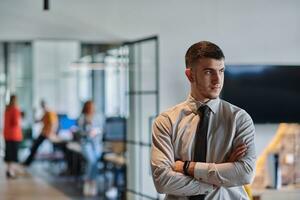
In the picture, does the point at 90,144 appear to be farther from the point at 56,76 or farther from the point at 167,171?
the point at 56,76

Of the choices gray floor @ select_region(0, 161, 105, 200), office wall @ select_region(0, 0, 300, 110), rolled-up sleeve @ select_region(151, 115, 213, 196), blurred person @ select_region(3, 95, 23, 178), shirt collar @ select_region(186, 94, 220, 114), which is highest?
office wall @ select_region(0, 0, 300, 110)

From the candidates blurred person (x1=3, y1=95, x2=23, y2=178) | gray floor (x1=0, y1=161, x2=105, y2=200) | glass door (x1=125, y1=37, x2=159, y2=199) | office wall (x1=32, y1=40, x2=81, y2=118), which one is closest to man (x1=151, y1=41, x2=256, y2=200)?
glass door (x1=125, y1=37, x2=159, y2=199)

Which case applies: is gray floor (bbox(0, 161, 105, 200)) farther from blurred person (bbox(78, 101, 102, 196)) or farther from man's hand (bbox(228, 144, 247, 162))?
man's hand (bbox(228, 144, 247, 162))

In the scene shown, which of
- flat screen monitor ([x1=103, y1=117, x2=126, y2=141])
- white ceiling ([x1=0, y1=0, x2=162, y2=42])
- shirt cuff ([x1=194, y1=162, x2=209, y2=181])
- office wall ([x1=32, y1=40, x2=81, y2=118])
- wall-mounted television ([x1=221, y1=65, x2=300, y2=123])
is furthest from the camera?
office wall ([x1=32, y1=40, x2=81, y2=118])

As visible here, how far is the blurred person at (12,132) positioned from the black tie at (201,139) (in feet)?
25.0

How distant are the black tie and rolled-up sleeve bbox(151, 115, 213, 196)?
0.12ft

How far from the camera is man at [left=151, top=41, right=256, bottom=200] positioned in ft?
5.77

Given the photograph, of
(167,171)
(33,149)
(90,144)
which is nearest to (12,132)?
(33,149)

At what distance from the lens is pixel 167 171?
5.88ft

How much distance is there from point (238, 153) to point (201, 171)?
0.15 m

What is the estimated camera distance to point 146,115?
6059mm

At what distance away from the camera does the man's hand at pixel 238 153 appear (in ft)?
5.84

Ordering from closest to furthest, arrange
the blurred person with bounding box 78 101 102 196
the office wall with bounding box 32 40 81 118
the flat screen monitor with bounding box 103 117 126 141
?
the blurred person with bounding box 78 101 102 196
the flat screen monitor with bounding box 103 117 126 141
the office wall with bounding box 32 40 81 118

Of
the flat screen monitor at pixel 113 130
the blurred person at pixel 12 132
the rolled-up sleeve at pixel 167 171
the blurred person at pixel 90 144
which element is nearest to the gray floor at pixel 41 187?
the blurred person at pixel 90 144
